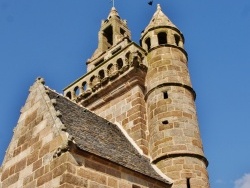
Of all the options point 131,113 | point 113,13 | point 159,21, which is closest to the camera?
point 131,113

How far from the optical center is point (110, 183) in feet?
29.3

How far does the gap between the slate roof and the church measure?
0.14 ft

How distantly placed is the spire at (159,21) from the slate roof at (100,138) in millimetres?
4701

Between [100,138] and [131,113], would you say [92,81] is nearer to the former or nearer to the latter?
[131,113]

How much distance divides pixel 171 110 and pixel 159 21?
A: 458cm

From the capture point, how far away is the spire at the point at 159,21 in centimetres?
1503

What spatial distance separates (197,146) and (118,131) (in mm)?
2810

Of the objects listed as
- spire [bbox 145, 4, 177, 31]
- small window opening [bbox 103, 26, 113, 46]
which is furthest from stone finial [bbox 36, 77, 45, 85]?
small window opening [bbox 103, 26, 113, 46]

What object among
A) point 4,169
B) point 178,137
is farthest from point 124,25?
point 4,169

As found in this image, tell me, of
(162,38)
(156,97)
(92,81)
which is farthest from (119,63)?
(156,97)

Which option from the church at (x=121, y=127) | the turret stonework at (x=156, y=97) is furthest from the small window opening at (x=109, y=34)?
the turret stonework at (x=156, y=97)

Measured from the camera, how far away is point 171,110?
485 inches

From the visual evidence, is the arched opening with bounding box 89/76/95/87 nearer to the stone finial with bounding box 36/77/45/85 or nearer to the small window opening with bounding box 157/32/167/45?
the small window opening with bounding box 157/32/167/45

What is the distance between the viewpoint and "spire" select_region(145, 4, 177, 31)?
49.3 feet
